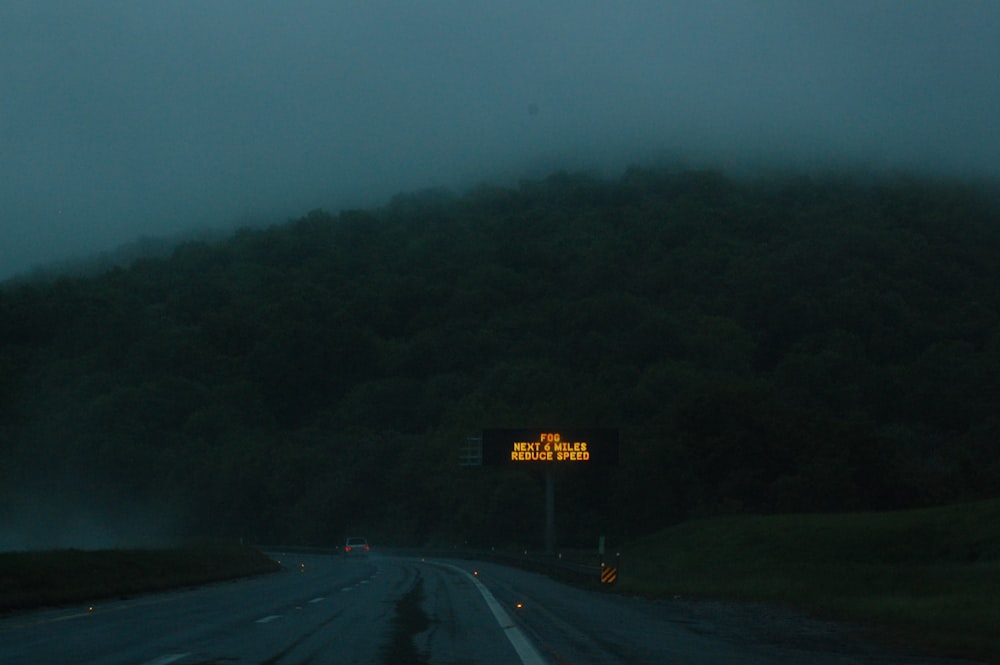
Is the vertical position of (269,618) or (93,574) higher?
(93,574)

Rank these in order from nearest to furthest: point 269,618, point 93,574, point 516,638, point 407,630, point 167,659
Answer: point 167,659
point 516,638
point 407,630
point 269,618
point 93,574

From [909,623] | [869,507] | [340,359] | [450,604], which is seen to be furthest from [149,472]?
[909,623]

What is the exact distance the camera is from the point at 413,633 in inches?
670

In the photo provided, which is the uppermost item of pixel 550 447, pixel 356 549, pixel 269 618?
pixel 550 447

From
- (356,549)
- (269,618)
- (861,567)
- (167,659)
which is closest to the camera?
(167,659)

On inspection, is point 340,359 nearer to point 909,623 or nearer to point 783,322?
point 783,322

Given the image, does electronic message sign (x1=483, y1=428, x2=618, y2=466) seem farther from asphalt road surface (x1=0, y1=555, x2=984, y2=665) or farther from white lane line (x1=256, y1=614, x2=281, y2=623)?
white lane line (x1=256, y1=614, x2=281, y2=623)

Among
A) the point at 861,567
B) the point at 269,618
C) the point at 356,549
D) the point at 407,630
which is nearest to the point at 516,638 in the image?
the point at 407,630

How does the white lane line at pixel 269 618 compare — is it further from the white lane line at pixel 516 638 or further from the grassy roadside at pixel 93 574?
the grassy roadside at pixel 93 574

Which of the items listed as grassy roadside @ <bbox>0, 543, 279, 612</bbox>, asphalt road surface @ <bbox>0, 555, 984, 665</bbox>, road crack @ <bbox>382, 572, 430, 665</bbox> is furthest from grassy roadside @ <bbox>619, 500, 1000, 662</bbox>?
grassy roadside @ <bbox>0, 543, 279, 612</bbox>

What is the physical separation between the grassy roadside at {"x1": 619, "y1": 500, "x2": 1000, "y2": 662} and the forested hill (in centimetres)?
1442

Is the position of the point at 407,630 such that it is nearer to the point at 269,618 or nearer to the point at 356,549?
the point at 269,618

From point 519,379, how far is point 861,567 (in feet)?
254

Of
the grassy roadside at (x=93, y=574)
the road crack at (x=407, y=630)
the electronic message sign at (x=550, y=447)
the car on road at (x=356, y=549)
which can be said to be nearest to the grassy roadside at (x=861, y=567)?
the electronic message sign at (x=550, y=447)
